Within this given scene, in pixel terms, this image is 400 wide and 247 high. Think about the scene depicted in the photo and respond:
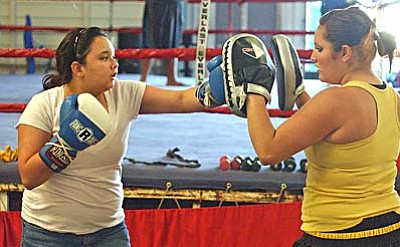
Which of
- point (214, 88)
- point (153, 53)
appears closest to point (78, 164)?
point (214, 88)

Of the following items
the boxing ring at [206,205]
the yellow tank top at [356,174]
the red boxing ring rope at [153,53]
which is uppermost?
the red boxing ring rope at [153,53]

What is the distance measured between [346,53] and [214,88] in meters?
0.31

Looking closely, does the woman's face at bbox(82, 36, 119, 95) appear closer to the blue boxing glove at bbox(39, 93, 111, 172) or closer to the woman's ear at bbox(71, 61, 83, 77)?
the woman's ear at bbox(71, 61, 83, 77)

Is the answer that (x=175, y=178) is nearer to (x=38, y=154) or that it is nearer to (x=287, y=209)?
(x=287, y=209)

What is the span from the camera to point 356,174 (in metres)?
1.34

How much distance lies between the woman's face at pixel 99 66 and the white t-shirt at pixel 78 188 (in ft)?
0.24

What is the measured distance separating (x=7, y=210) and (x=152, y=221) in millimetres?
481

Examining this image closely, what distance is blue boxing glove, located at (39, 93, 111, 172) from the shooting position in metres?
1.38

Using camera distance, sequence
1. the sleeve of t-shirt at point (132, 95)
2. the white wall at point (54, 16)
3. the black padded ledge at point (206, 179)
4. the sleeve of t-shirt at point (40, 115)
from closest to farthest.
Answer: the sleeve of t-shirt at point (40, 115)
the sleeve of t-shirt at point (132, 95)
the black padded ledge at point (206, 179)
the white wall at point (54, 16)

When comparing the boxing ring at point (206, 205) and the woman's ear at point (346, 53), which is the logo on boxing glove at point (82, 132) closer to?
the woman's ear at point (346, 53)

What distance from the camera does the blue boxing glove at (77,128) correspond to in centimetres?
138

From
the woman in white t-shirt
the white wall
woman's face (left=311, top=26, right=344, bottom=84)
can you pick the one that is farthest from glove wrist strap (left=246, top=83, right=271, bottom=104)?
the white wall

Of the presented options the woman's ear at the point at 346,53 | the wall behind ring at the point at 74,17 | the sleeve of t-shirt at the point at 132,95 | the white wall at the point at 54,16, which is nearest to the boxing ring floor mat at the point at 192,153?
the sleeve of t-shirt at the point at 132,95

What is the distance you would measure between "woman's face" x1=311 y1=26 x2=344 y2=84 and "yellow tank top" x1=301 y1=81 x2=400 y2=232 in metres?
0.03
